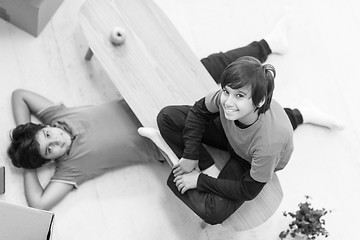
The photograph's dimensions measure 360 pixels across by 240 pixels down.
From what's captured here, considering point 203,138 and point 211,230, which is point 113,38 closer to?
point 203,138

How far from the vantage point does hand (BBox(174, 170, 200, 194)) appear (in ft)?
5.36

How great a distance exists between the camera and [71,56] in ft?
6.18

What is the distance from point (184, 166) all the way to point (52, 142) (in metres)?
0.37

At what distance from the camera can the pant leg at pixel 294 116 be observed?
1.85 metres

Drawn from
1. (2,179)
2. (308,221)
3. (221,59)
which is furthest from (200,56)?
(2,179)

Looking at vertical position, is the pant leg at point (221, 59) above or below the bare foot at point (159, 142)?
above

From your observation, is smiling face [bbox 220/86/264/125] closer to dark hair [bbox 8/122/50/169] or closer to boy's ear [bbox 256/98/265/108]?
boy's ear [bbox 256/98/265/108]

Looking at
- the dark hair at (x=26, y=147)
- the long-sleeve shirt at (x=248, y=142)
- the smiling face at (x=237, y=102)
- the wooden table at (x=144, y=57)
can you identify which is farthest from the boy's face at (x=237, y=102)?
the dark hair at (x=26, y=147)

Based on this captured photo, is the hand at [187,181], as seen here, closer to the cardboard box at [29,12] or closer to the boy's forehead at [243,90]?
the boy's forehead at [243,90]

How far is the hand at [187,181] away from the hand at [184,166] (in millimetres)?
11

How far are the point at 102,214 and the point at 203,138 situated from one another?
377mm

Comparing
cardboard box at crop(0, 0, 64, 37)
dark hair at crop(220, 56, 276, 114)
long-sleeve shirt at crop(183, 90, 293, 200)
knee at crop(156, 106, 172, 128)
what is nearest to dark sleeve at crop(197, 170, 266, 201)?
long-sleeve shirt at crop(183, 90, 293, 200)

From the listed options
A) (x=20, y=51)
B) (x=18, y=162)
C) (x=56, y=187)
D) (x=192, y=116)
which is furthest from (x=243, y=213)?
(x=20, y=51)

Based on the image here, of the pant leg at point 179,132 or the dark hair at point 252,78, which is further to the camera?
the pant leg at point 179,132
